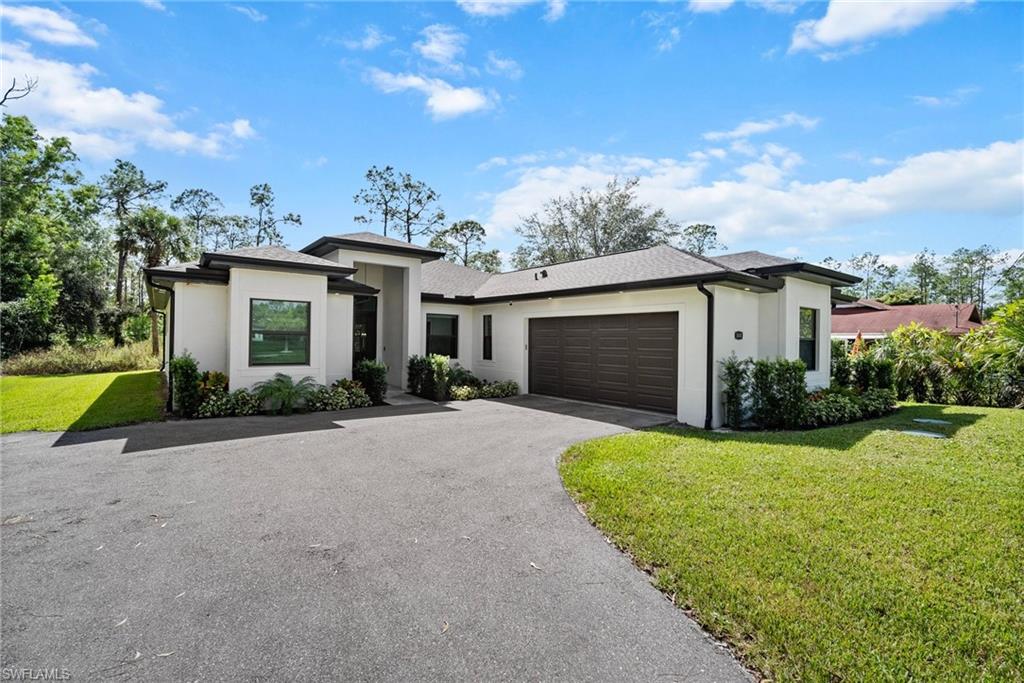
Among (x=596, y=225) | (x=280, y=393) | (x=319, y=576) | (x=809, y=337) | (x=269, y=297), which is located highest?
(x=596, y=225)

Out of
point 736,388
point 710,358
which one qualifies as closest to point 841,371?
point 736,388

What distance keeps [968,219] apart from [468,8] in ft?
64.3

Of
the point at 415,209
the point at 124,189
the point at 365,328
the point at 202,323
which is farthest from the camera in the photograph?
the point at 415,209

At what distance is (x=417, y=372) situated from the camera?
13.8 m

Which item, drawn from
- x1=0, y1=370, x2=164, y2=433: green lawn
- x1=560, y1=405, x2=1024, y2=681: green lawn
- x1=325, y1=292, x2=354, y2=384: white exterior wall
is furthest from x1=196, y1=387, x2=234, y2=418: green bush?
x1=560, y1=405, x2=1024, y2=681: green lawn

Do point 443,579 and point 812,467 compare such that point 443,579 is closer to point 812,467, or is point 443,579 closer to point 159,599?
point 159,599

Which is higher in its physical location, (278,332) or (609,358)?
(278,332)

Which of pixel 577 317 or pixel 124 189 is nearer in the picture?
pixel 577 317

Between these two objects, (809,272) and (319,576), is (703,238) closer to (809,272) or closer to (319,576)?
(809,272)

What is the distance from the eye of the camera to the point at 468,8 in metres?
10.3

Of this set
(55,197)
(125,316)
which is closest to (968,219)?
(125,316)

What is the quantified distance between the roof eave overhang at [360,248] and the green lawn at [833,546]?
29.5ft

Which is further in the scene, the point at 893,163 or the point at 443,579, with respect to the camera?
the point at 893,163

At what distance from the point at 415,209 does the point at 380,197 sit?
2.56 m
